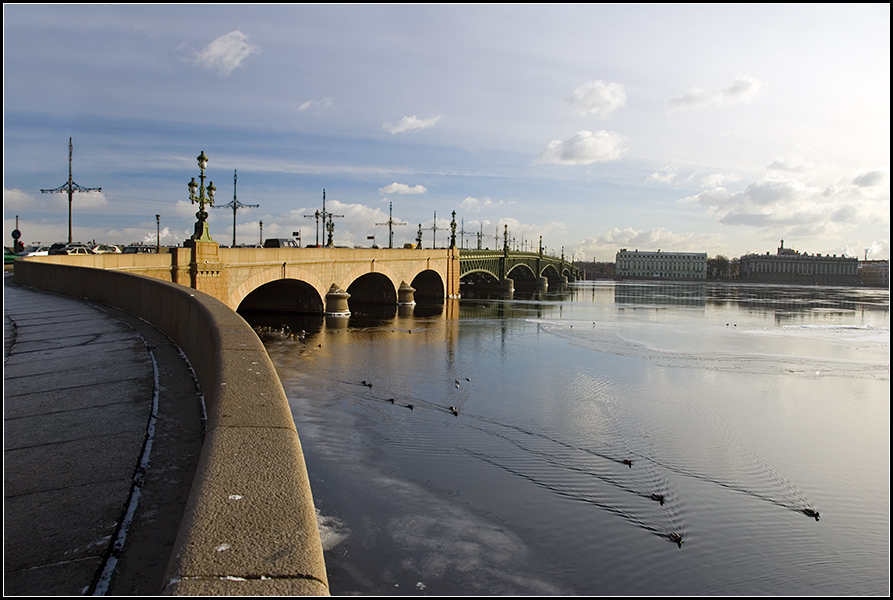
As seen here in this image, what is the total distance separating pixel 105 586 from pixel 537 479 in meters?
8.11

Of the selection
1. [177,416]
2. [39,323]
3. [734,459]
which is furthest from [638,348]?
[177,416]

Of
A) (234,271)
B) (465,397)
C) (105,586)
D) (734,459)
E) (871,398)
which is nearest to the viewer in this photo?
(105,586)

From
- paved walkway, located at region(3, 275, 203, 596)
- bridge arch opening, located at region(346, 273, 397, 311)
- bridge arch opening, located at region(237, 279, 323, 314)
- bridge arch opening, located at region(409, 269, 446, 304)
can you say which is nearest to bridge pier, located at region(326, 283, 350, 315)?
bridge arch opening, located at region(237, 279, 323, 314)

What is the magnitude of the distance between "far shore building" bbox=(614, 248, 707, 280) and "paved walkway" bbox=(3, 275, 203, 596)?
185 meters

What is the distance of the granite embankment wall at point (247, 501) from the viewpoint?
7.46 feet

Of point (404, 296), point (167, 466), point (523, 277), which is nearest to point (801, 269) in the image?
point (523, 277)

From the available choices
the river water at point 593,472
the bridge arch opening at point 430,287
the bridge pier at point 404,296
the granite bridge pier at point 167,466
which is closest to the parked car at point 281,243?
the bridge pier at point 404,296

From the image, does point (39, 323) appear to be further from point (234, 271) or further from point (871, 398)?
point (871, 398)

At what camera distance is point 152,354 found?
7.27 m

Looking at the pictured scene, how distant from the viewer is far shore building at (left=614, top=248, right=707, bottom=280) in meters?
188

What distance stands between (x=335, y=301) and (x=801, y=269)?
168440mm

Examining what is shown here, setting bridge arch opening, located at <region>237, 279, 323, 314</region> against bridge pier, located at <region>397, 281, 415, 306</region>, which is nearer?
bridge arch opening, located at <region>237, 279, 323, 314</region>

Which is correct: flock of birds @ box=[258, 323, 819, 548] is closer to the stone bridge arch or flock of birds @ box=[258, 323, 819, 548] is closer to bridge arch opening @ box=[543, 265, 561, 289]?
the stone bridge arch

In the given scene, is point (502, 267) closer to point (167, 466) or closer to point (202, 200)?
point (202, 200)
